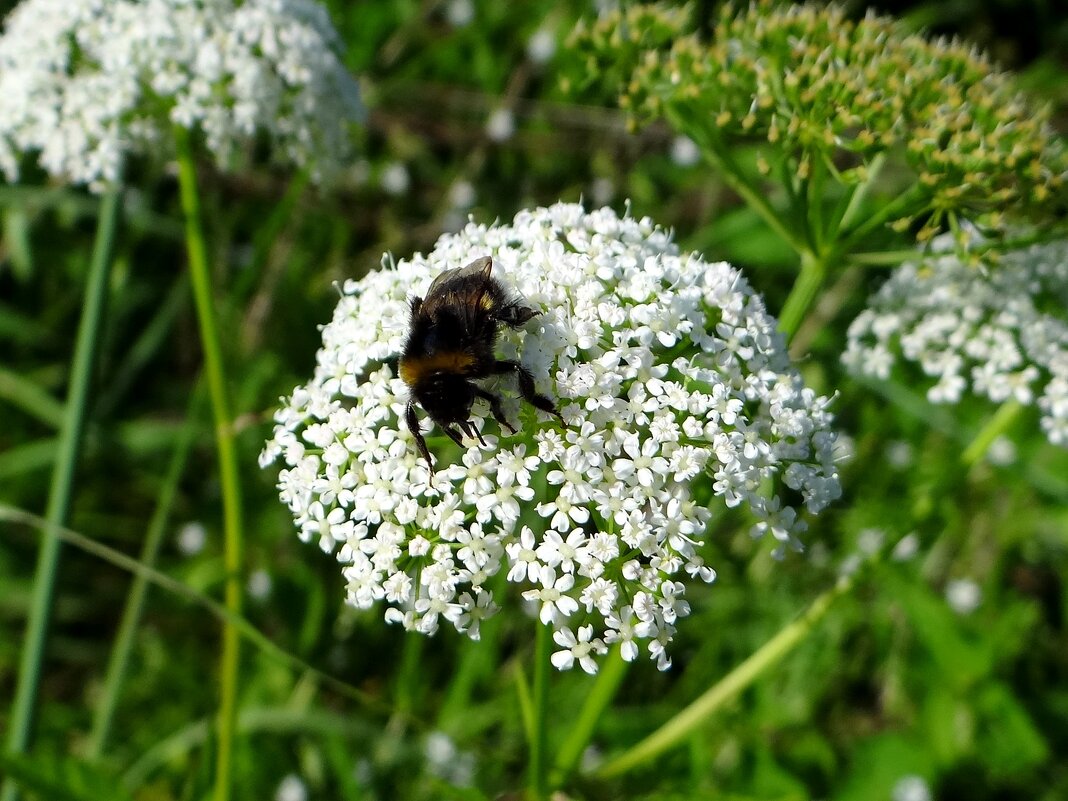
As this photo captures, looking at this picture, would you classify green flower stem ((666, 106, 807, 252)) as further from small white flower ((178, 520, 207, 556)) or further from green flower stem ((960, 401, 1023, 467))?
small white flower ((178, 520, 207, 556))

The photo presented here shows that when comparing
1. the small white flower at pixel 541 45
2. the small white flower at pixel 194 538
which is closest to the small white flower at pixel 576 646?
the small white flower at pixel 194 538

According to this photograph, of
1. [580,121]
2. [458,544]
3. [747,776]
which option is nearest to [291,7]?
[458,544]

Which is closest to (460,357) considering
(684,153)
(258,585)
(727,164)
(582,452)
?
(582,452)

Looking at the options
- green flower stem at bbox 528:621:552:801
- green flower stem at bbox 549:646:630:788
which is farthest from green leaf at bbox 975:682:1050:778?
green flower stem at bbox 528:621:552:801

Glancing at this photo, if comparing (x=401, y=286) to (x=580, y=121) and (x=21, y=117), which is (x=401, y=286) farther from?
(x=580, y=121)

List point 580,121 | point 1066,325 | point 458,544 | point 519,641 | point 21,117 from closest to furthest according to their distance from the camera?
point 458,544 < point 1066,325 < point 21,117 < point 519,641 < point 580,121

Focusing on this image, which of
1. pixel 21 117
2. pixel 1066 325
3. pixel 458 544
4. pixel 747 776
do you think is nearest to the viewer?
pixel 458 544
